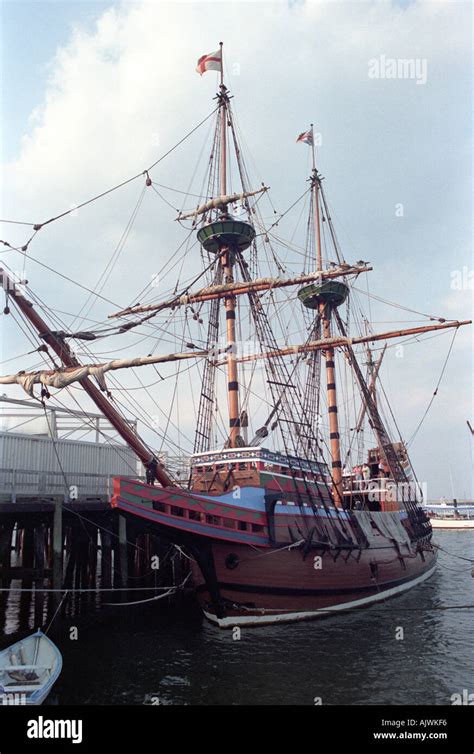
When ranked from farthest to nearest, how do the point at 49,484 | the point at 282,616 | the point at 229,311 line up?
the point at 229,311 → the point at 49,484 → the point at 282,616

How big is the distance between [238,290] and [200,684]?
1896 cm

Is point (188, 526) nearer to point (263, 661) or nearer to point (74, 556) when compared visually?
point (263, 661)

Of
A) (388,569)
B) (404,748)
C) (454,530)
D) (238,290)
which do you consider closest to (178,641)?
(404,748)

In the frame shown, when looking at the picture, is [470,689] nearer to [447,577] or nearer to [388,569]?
[388,569]

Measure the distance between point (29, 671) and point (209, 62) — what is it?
29.5 m

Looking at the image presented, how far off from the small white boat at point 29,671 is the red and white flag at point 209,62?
1116 inches

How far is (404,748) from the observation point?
978cm

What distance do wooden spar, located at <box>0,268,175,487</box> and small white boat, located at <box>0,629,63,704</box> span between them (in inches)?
277

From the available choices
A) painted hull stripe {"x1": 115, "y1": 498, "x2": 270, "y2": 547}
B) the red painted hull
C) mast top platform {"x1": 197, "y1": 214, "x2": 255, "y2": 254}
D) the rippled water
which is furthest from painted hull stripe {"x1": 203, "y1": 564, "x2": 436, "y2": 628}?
mast top platform {"x1": 197, "y1": 214, "x2": 255, "y2": 254}

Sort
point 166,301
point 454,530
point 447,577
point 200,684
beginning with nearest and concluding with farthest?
point 200,684, point 166,301, point 447,577, point 454,530

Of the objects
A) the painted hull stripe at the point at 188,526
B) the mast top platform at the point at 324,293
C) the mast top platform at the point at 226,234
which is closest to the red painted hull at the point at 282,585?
the painted hull stripe at the point at 188,526

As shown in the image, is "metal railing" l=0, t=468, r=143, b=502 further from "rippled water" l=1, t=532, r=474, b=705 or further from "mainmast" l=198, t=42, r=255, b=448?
"mainmast" l=198, t=42, r=255, b=448

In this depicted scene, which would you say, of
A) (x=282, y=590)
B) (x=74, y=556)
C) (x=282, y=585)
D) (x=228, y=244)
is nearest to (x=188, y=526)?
(x=282, y=585)

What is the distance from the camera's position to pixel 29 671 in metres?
13.6
